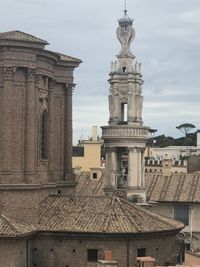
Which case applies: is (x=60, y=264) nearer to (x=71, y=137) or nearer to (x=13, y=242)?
(x=13, y=242)

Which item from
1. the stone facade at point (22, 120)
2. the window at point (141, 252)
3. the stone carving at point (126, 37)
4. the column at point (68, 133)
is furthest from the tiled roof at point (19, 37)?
the window at point (141, 252)

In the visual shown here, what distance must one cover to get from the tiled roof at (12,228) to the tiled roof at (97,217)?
0.89m

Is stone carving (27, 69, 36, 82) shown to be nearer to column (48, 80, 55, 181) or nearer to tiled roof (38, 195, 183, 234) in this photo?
column (48, 80, 55, 181)

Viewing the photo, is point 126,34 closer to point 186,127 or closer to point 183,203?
point 183,203

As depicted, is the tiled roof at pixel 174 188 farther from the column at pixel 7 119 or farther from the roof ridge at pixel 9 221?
the roof ridge at pixel 9 221

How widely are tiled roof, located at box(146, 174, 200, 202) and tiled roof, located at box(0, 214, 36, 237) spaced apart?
23375 mm

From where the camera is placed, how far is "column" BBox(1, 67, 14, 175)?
3238cm

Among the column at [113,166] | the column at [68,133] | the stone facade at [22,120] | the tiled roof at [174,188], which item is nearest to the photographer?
the stone facade at [22,120]

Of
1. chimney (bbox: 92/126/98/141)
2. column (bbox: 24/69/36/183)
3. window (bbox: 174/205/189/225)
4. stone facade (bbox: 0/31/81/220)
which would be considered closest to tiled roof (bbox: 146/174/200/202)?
window (bbox: 174/205/189/225)

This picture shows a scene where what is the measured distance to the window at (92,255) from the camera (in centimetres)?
3110

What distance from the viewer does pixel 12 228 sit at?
30.0m

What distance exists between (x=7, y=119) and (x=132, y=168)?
9365mm

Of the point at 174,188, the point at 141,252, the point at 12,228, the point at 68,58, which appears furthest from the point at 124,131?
the point at 174,188

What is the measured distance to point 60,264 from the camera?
1236 inches
